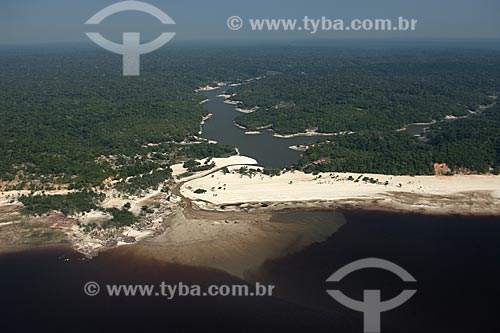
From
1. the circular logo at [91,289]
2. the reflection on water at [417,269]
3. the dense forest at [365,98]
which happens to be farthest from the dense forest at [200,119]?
the circular logo at [91,289]

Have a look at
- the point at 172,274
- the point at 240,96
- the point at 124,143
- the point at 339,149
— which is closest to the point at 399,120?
the point at 339,149

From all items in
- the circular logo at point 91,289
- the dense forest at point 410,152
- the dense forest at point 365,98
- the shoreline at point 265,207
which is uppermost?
the dense forest at point 365,98

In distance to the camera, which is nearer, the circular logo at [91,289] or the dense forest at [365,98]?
the circular logo at [91,289]

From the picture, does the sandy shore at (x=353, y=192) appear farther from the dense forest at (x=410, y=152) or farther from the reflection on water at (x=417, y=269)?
the reflection on water at (x=417, y=269)

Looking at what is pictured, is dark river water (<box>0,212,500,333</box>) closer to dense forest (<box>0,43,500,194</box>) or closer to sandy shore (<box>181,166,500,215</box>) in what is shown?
sandy shore (<box>181,166,500,215</box>)

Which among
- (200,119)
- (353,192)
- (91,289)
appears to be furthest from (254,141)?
(91,289)

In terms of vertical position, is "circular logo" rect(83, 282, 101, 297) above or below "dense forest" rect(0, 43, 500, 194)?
below

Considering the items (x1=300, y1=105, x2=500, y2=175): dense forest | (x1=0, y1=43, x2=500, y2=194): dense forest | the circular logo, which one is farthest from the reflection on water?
(x1=0, y1=43, x2=500, y2=194): dense forest
